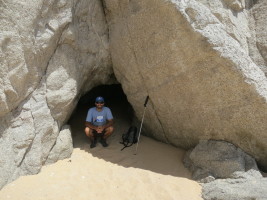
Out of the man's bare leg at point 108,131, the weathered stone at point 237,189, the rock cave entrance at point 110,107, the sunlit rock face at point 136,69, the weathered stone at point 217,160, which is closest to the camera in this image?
the weathered stone at point 237,189

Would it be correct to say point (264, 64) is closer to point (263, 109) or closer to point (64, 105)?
point (263, 109)

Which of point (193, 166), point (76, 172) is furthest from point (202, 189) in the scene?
point (76, 172)

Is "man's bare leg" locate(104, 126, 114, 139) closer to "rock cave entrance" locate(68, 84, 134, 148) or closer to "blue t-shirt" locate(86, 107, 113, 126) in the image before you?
"blue t-shirt" locate(86, 107, 113, 126)

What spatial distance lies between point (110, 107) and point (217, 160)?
390 centimetres

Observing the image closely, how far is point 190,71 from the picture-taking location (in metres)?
5.65

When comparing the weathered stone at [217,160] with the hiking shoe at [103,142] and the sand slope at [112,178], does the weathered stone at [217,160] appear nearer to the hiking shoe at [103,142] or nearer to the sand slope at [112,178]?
the sand slope at [112,178]

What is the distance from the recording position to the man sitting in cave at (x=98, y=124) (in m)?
6.62

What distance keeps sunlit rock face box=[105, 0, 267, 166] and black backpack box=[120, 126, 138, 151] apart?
45 cm

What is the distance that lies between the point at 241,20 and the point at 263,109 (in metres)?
2.60

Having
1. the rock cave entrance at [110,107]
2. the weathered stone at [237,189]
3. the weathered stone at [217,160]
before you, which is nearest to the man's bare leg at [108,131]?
the rock cave entrance at [110,107]

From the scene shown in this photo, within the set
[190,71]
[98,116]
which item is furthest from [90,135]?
[190,71]

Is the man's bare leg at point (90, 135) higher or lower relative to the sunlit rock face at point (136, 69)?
lower

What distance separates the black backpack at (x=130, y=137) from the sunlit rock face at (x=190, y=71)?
1.48 ft

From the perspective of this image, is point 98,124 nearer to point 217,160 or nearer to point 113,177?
point 113,177
